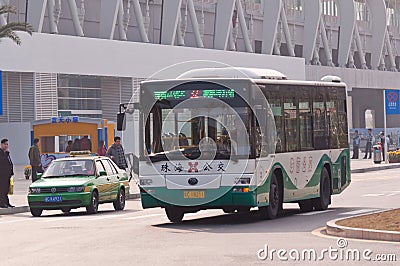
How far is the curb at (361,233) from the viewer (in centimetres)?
1555

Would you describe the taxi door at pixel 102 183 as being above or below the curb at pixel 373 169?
above

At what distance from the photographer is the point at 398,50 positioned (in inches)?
4031

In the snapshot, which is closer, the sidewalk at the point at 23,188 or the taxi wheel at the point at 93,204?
A: the taxi wheel at the point at 93,204

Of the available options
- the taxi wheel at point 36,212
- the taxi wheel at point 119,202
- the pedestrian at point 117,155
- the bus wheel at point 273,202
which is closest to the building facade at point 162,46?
the pedestrian at point 117,155

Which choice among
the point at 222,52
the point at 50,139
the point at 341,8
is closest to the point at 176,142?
the point at 50,139

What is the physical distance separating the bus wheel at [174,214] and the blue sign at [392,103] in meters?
39.1

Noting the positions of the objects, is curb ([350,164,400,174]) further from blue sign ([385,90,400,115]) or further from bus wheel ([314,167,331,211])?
bus wheel ([314,167,331,211])

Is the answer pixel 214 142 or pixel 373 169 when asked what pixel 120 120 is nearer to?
pixel 214 142

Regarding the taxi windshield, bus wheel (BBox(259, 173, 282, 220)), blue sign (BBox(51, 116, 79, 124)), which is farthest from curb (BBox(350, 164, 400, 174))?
bus wheel (BBox(259, 173, 282, 220))

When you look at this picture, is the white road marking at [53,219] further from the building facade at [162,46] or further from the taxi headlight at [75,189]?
the building facade at [162,46]

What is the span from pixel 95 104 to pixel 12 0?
758 cm

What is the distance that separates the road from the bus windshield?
4.59 feet

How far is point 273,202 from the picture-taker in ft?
70.1

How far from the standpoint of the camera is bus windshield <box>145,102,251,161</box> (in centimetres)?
Result: 2014
